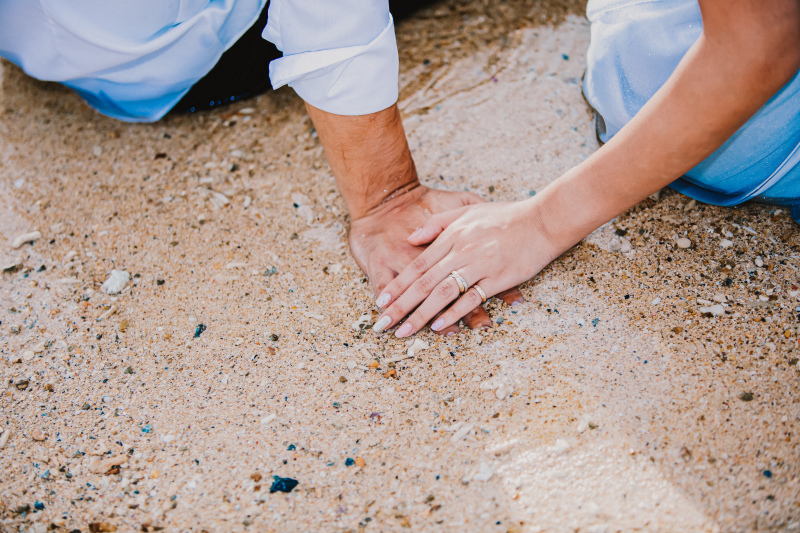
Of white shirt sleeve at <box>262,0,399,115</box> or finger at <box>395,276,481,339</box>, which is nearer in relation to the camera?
white shirt sleeve at <box>262,0,399,115</box>

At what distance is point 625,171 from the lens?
129cm

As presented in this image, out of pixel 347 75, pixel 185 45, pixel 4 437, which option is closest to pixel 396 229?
pixel 347 75

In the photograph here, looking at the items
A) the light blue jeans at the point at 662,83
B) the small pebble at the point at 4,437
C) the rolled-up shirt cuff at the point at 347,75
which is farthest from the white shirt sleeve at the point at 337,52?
the small pebble at the point at 4,437

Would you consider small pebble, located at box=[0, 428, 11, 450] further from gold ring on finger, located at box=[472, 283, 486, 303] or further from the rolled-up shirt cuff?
gold ring on finger, located at box=[472, 283, 486, 303]

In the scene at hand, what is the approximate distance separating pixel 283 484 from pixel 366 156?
0.89 m

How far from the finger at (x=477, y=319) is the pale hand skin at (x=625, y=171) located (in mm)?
45

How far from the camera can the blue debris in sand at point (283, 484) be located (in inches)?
48.8

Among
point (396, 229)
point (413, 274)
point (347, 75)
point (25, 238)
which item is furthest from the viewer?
point (25, 238)

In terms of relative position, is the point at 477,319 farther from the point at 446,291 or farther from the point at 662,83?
the point at 662,83

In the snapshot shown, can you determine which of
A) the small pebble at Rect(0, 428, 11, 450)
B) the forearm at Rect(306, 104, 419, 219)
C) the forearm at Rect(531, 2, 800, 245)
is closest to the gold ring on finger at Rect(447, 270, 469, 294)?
the forearm at Rect(531, 2, 800, 245)

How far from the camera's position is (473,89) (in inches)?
83.4

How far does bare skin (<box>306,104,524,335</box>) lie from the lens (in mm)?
1550

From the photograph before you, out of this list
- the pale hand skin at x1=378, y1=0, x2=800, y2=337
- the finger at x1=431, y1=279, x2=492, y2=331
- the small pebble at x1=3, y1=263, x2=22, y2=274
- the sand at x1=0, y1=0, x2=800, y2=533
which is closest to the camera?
the pale hand skin at x1=378, y1=0, x2=800, y2=337

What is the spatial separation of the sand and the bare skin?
0.27 feet
